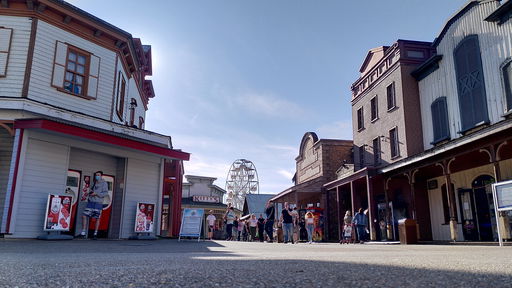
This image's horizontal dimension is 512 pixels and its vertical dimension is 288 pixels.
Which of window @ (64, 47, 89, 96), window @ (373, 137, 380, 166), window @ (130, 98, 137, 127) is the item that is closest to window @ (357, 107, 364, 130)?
window @ (373, 137, 380, 166)

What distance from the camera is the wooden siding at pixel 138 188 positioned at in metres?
14.2

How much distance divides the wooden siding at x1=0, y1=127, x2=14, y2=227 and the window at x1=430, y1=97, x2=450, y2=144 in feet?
53.3

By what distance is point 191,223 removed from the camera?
1408 cm

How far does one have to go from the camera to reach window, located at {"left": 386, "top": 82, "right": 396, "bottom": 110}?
2037 centimetres

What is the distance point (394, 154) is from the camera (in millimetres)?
20297

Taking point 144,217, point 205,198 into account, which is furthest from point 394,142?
point 205,198

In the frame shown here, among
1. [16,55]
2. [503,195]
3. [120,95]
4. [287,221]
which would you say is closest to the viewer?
[503,195]

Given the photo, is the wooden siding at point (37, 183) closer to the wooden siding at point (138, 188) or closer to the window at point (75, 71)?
the wooden siding at point (138, 188)

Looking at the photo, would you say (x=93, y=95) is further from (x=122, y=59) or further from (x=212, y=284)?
(x=212, y=284)

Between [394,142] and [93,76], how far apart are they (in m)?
14.5

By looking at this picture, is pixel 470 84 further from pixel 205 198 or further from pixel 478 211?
pixel 205 198

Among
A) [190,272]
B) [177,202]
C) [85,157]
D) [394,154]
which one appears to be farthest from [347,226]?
[190,272]

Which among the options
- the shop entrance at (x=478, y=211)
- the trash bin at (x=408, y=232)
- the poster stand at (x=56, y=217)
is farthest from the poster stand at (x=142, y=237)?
the shop entrance at (x=478, y=211)

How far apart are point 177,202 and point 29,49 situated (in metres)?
7.90
